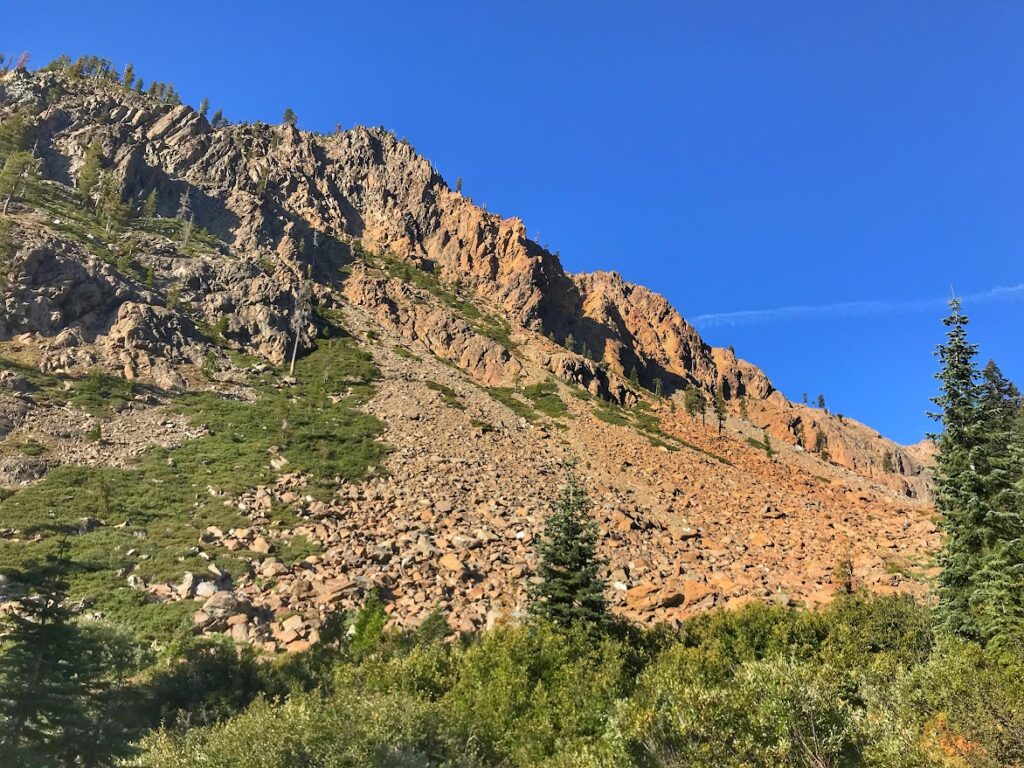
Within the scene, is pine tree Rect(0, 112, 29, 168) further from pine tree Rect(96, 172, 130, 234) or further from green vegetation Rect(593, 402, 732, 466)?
green vegetation Rect(593, 402, 732, 466)

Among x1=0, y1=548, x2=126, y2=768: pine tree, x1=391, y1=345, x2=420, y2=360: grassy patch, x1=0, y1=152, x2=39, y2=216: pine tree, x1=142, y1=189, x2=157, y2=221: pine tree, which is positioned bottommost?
x1=0, y1=548, x2=126, y2=768: pine tree

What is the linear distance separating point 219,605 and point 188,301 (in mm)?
60077

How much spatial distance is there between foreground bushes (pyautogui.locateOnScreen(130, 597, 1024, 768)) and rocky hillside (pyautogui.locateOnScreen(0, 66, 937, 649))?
247 inches

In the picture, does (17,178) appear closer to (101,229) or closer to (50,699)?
(101,229)

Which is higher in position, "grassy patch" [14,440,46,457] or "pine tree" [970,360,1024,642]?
"pine tree" [970,360,1024,642]

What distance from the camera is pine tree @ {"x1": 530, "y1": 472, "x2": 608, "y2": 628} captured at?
26906 mm

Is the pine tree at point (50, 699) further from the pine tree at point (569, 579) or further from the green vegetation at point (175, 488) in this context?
the pine tree at point (569, 579)

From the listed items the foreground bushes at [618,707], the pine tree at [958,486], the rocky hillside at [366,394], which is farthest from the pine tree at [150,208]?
→ the pine tree at [958,486]

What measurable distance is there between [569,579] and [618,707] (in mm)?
11207

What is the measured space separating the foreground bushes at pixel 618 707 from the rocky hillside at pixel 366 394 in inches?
247

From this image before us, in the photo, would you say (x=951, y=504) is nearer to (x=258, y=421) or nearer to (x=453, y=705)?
(x=453, y=705)

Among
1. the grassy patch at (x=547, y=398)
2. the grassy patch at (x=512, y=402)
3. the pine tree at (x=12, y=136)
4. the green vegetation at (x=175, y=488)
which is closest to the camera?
the green vegetation at (x=175, y=488)

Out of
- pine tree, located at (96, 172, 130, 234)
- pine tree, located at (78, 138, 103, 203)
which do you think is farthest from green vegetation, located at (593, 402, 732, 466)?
pine tree, located at (78, 138, 103, 203)

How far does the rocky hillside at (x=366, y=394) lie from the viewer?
35.4 m
